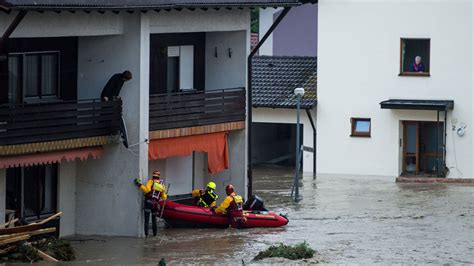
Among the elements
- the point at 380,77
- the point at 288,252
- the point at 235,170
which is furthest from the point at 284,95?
the point at 288,252

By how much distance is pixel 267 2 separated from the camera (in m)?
35.6

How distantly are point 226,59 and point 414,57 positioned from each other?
10734mm

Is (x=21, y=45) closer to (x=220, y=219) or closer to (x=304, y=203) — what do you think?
(x=220, y=219)

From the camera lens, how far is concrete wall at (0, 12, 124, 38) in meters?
29.6

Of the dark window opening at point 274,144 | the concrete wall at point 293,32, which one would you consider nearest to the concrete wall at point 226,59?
the dark window opening at point 274,144

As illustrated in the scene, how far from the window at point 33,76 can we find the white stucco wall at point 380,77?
52.9 ft

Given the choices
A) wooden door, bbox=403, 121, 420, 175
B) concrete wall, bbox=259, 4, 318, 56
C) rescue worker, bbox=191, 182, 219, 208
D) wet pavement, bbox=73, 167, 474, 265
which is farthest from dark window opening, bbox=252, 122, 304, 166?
rescue worker, bbox=191, 182, 219, 208

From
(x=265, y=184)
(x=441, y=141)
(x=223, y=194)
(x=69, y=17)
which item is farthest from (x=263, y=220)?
(x=441, y=141)

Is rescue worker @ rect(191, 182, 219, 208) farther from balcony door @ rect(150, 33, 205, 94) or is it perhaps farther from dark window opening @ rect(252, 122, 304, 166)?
dark window opening @ rect(252, 122, 304, 166)

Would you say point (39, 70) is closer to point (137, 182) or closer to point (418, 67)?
point (137, 182)

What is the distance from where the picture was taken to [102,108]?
3194 centimetres

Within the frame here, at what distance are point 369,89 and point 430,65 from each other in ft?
6.56

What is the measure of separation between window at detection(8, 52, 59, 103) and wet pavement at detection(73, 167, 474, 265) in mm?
3143

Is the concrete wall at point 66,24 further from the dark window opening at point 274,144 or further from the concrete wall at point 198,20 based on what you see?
the dark window opening at point 274,144
